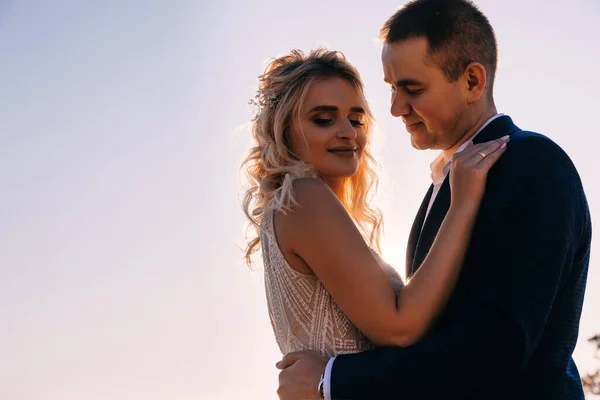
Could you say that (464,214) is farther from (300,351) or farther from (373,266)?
(300,351)

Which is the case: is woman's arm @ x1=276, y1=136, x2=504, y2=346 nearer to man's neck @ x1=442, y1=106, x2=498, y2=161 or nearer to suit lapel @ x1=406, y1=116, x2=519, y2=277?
suit lapel @ x1=406, y1=116, x2=519, y2=277

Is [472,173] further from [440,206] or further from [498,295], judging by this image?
[498,295]

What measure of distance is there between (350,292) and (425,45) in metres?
1.28

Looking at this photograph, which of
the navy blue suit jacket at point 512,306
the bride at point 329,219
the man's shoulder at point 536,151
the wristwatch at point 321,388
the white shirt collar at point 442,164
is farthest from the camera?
the white shirt collar at point 442,164

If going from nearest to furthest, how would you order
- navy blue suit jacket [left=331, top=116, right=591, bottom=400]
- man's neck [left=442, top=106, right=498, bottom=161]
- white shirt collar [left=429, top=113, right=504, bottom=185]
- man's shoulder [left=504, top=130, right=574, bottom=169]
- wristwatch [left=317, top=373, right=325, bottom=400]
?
navy blue suit jacket [left=331, top=116, right=591, bottom=400]
man's shoulder [left=504, top=130, right=574, bottom=169]
wristwatch [left=317, top=373, right=325, bottom=400]
white shirt collar [left=429, top=113, right=504, bottom=185]
man's neck [left=442, top=106, right=498, bottom=161]

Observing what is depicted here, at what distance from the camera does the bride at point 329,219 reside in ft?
13.1

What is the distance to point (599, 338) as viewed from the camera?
1422cm

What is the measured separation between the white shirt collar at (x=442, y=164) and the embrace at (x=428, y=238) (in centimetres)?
1

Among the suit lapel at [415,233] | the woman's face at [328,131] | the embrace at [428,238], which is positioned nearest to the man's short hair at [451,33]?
the embrace at [428,238]

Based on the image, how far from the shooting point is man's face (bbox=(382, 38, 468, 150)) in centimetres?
439

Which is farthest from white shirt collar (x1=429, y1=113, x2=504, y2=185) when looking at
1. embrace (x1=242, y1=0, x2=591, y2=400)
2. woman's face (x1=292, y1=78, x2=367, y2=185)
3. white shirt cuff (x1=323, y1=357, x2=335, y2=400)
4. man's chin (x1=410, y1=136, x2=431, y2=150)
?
white shirt cuff (x1=323, y1=357, x2=335, y2=400)

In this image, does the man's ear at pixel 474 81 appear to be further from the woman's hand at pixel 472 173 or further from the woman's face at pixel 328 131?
the woman's face at pixel 328 131

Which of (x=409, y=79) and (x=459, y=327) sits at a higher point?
(x=409, y=79)

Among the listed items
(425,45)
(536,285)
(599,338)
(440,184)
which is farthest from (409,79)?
(599,338)
